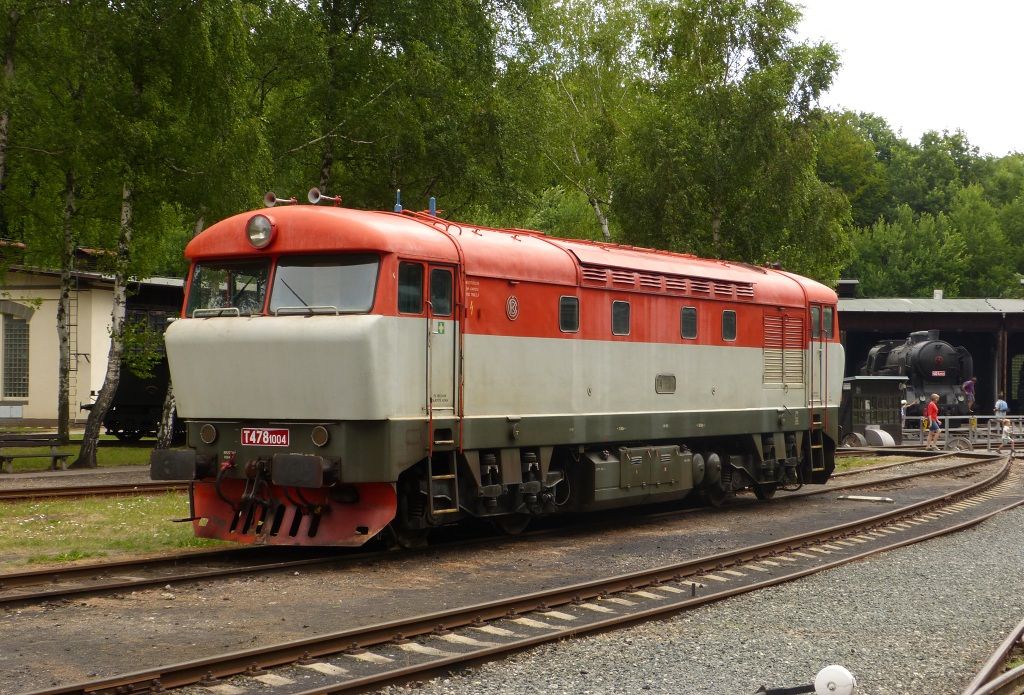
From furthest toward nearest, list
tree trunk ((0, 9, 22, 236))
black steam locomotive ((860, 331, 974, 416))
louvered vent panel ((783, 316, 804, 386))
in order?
black steam locomotive ((860, 331, 974, 416)) < tree trunk ((0, 9, 22, 236)) < louvered vent panel ((783, 316, 804, 386))

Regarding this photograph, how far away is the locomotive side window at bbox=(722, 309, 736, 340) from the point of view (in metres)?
17.2

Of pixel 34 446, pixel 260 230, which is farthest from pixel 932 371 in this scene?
pixel 260 230

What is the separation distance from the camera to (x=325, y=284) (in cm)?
1186

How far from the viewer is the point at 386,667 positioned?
7.92 metres

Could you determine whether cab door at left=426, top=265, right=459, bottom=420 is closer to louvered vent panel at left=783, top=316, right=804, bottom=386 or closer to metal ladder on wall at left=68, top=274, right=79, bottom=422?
louvered vent panel at left=783, top=316, right=804, bottom=386

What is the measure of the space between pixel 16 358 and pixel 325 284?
30197 millimetres

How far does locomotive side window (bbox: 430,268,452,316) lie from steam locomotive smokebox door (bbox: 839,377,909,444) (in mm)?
24498

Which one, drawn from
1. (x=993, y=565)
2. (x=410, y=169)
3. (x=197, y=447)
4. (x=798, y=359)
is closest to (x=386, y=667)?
(x=197, y=447)

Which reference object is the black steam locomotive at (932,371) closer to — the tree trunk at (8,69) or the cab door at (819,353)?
the cab door at (819,353)

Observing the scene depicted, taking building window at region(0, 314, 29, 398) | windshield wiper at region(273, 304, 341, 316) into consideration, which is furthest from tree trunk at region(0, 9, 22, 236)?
building window at region(0, 314, 29, 398)

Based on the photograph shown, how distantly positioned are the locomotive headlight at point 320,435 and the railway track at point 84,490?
295 inches

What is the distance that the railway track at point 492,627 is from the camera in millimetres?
7359

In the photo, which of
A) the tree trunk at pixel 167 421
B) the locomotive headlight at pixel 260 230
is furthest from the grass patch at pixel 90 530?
the tree trunk at pixel 167 421

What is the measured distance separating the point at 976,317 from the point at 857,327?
4.31 meters
